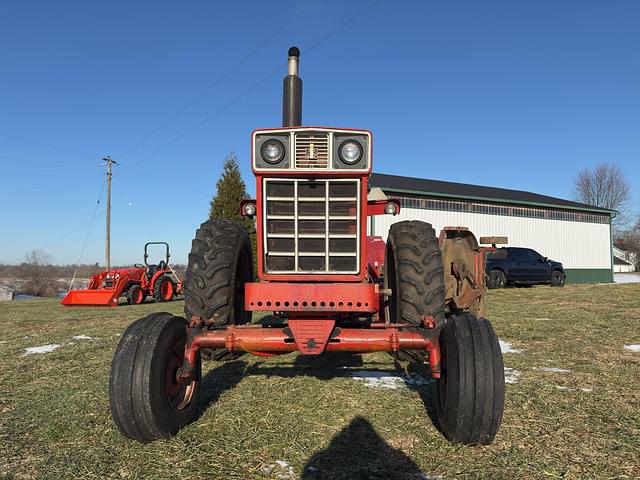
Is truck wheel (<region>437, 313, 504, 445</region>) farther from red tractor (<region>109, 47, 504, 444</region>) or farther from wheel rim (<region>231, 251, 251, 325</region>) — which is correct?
wheel rim (<region>231, 251, 251, 325</region>)

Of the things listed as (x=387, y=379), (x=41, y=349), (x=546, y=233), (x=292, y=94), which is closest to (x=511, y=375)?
(x=387, y=379)

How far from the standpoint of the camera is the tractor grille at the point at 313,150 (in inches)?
139

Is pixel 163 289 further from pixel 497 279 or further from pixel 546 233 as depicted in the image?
pixel 546 233

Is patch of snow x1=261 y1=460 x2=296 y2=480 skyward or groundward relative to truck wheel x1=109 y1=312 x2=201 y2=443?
groundward

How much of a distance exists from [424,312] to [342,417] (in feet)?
3.58

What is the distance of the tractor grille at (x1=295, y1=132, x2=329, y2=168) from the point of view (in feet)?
11.6

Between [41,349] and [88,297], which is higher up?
[88,297]

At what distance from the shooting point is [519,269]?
17.9 metres

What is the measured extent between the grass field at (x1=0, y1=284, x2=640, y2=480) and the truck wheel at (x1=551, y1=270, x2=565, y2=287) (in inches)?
579

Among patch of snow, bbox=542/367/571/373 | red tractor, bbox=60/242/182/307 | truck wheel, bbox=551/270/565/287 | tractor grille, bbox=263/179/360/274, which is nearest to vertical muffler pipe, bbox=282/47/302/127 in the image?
tractor grille, bbox=263/179/360/274

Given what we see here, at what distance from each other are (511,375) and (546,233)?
23028 mm

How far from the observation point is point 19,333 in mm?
7719

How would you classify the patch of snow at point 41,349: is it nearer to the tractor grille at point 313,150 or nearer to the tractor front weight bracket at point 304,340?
the tractor front weight bracket at point 304,340

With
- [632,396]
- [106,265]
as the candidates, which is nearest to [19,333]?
[632,396]
